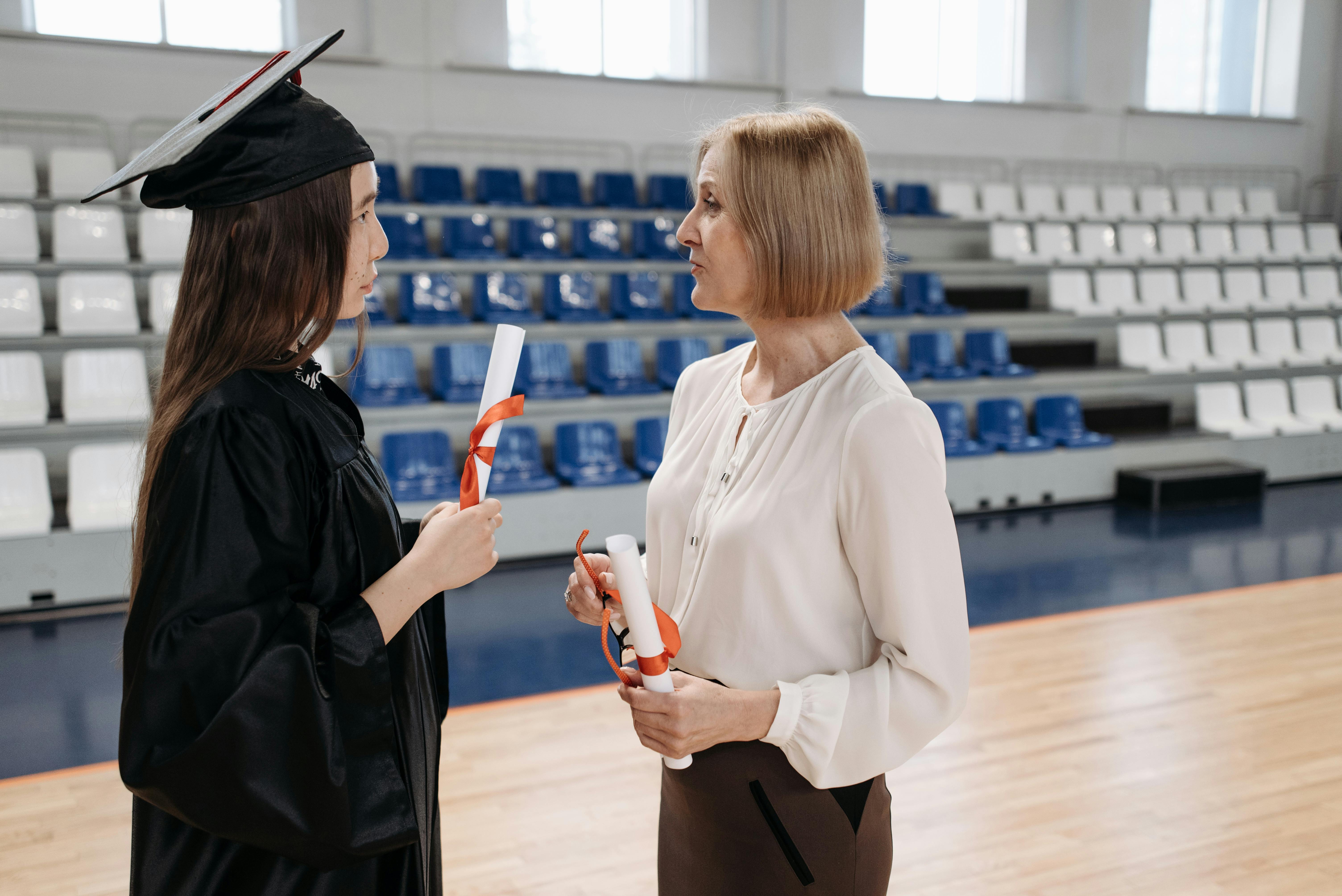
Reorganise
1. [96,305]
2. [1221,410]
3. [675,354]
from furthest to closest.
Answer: [1221,410] < [675,354] < [96,305]

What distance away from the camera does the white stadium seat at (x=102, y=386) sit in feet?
15.3

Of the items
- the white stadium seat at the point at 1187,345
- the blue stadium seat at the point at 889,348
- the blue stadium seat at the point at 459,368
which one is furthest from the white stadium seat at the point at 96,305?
the white stadium seat at the point at 1187,345

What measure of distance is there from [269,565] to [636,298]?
538 cm

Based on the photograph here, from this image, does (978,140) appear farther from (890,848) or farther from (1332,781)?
(890,848)

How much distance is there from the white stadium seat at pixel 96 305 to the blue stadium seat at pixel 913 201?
545 centimetres

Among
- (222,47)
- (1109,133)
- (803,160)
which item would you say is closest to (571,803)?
(803,160)

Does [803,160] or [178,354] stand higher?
[803,160]

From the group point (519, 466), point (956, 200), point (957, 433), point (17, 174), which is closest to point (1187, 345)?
point (956, 200)

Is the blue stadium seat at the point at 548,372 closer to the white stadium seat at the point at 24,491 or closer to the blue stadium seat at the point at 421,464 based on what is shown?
the blue stadium seat at the point at 421,464

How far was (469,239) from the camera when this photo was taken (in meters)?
6.29

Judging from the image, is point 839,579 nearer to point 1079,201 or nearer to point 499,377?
point 499,377

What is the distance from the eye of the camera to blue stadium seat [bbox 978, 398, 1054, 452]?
6.15 meters

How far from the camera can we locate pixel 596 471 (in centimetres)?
507

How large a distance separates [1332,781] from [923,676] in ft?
7.28
